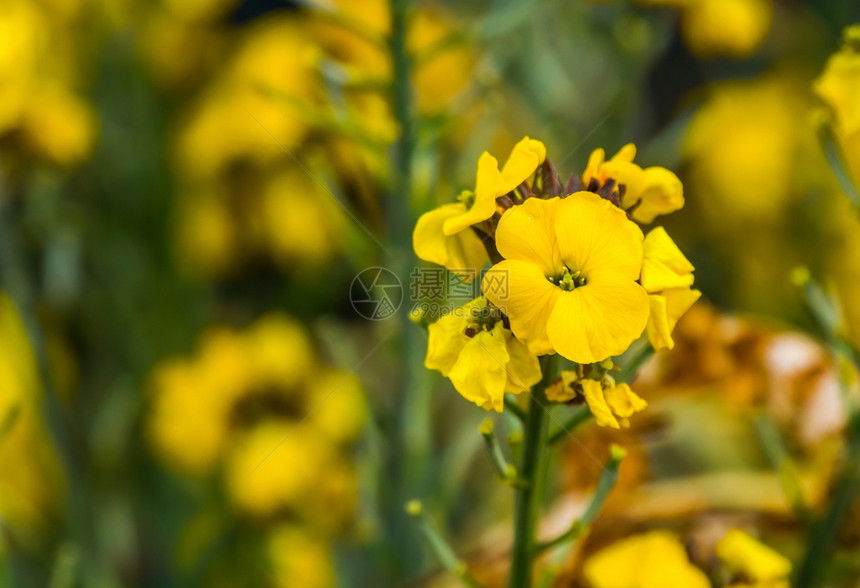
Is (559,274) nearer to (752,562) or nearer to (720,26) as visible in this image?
(752,562)

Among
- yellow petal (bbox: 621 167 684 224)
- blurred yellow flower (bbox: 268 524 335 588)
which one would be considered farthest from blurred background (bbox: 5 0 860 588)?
yellow petal (bbox: 621 167 684 224)

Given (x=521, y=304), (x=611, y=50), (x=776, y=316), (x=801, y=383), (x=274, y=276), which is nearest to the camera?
(x=521, y=304)

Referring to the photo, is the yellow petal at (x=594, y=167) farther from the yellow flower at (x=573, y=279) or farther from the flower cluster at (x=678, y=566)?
the flower cluster at (x=678, y=566)

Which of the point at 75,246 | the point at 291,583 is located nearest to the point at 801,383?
the point at 291,583

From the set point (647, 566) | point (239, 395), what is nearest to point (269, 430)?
point (239, 395)

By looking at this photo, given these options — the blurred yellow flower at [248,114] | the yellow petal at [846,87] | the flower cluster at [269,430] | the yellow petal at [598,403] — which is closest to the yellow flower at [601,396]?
the yellow petal at [598,403]

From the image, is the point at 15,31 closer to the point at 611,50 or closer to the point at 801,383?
the point at 611,50
